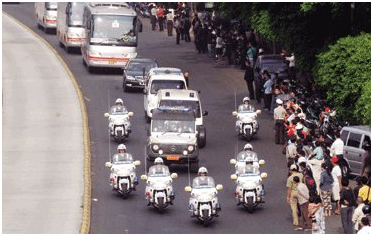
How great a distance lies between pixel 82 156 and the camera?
2047 inches

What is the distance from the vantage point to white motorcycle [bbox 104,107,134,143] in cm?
5362

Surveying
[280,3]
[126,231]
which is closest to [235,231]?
[126,231]

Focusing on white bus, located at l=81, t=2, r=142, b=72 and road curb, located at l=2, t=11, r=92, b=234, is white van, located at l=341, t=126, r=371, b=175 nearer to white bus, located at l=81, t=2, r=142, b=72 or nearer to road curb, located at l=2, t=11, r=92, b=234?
road curb, located at l=2, t=11, r=92, b=234

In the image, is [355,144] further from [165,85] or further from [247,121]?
[165,85]

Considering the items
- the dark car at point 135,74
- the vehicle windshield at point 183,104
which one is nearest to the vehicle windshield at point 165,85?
the vehicle windshield at point 183,104

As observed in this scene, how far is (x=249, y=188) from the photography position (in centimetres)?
4356

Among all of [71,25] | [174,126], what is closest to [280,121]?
[174,126]

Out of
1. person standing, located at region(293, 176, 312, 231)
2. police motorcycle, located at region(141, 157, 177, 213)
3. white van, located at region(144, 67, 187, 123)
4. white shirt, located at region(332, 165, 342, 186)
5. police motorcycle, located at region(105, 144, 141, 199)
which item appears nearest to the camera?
person standing, located at region(293, 176, 312, 231)

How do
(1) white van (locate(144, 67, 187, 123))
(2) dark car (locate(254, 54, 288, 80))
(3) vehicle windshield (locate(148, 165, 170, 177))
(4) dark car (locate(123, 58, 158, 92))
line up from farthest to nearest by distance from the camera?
(4) dark car (locate(123, 58, 158, 92)) < (2) dark car (locate(254, 54, 288, 80)) < (1) white van (locate(144, 67, 187, 123)) < (3) vehicle windshield (locate(148, 165, 170, 177))

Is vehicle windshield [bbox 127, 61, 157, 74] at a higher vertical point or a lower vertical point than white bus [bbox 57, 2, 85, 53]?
higher

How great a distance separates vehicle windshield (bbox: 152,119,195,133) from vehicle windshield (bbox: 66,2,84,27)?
2825 cm

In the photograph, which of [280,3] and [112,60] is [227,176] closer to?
[280,3]

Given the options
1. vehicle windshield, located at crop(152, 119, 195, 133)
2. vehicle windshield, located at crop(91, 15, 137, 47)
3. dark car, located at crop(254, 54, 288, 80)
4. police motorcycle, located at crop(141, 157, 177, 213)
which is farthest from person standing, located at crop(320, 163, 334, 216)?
vehicle windshield, located at crop(91, 15, 137, 47)

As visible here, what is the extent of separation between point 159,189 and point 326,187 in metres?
4.75
